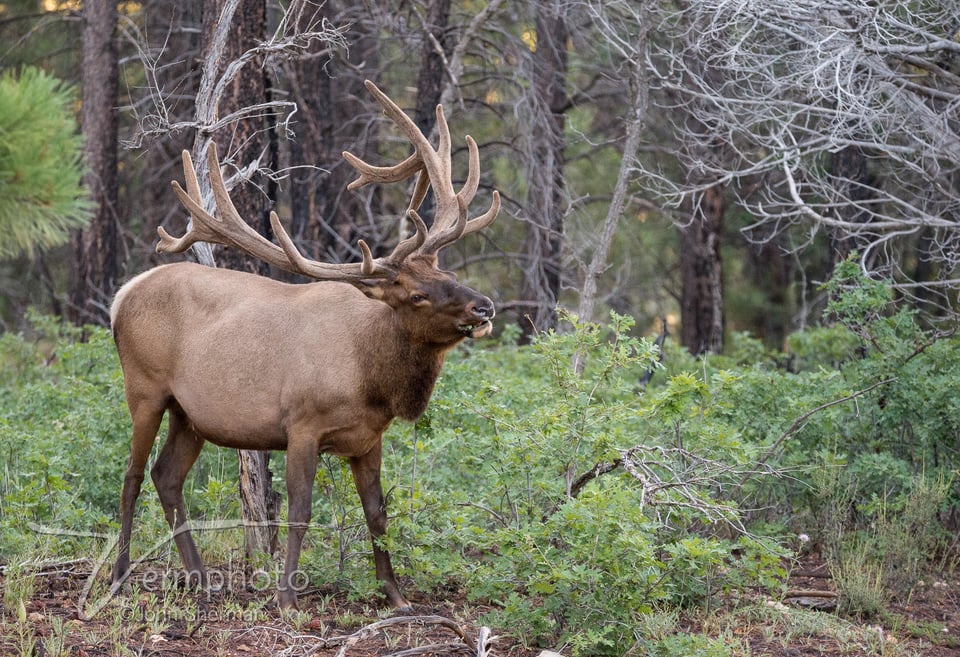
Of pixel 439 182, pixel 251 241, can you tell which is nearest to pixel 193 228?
pixel 251 241

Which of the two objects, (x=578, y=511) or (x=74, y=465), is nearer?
(x=578, y=511)

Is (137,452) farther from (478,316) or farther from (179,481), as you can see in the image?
(478,316)

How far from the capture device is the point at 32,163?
675 centimetres

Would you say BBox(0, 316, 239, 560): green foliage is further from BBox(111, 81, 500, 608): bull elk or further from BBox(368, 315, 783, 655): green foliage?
BBox(368, 315, 783, 655): green foliage

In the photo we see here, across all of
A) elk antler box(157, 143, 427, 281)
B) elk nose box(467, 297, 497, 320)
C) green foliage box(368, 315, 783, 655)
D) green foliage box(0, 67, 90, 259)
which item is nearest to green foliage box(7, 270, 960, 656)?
green foliage box(368, 315, 783, 655)

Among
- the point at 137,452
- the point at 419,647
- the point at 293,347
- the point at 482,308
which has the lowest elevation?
the point at 419,647

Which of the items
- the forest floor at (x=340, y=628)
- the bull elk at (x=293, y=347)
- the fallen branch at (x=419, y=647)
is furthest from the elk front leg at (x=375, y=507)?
the fallen branch at (x=419, y=647)

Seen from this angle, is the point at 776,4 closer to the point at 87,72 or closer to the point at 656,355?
the point at 656,355

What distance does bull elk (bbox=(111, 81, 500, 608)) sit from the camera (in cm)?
626

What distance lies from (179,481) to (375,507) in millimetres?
1324

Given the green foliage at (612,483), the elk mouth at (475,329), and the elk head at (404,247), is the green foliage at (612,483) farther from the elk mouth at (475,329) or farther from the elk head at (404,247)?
the elk head at (404,247)

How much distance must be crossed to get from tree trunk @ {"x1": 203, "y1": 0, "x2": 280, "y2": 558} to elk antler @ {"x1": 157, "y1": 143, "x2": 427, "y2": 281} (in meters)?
1.11

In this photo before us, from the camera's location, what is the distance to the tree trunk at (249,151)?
745cm

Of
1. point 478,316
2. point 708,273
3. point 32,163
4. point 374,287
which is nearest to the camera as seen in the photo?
point 478,316
